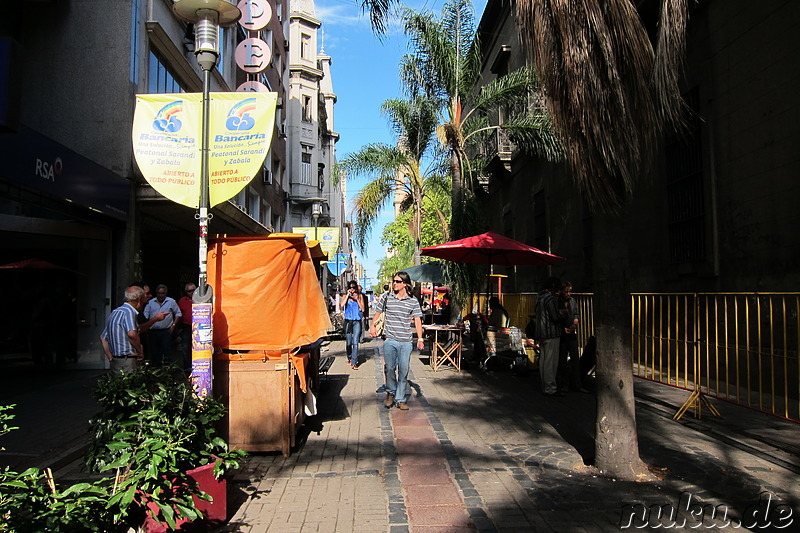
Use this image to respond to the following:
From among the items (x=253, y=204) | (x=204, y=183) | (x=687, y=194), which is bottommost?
(x=204, y=183)

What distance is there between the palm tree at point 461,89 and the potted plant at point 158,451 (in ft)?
39.3

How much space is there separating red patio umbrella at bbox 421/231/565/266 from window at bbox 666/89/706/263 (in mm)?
2311

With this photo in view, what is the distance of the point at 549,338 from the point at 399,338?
2.73m

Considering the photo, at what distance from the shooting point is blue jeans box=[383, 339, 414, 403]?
7641 mm

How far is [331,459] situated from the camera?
5.60m

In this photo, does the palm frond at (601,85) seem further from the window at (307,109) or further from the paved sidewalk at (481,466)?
the window at (307,109)

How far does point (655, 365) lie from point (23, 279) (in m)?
12.4

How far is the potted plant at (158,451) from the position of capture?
10.3 ft

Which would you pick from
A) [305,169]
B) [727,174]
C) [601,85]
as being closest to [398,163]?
[727,174]

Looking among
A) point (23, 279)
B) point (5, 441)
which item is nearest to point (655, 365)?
point (5, 441)

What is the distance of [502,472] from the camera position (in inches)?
203

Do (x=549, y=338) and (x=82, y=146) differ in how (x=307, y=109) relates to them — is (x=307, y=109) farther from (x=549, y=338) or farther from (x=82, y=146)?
(x=549, y=338)

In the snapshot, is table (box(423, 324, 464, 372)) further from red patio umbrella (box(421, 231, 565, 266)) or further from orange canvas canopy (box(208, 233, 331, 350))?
orange canvas canopy (box(208, 233, 331, 350))

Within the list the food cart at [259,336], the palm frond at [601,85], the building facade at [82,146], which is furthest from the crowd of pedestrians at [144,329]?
the palm frond at [601,85]
